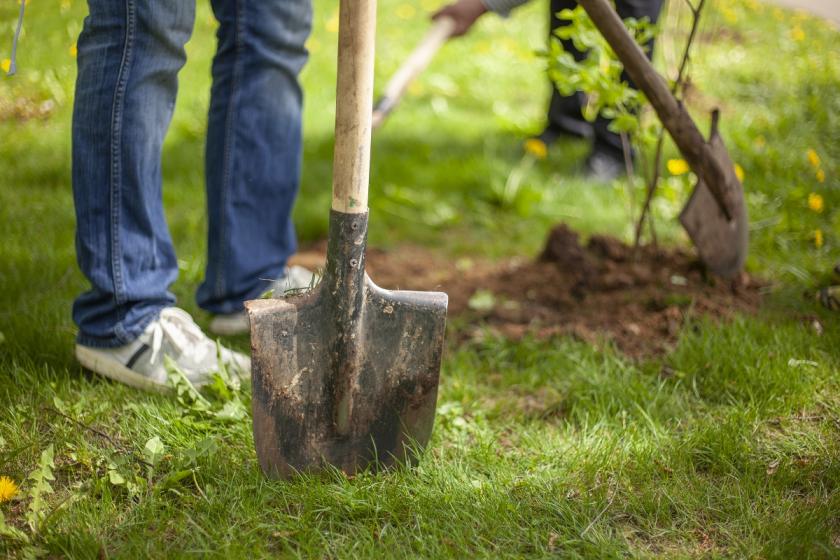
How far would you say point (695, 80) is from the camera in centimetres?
484

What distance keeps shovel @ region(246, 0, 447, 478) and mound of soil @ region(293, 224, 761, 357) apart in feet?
2.00

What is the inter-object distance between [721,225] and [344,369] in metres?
1.44

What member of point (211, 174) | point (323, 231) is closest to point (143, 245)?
point (211, 174)

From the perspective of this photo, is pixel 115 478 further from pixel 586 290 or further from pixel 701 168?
pixel 701 168

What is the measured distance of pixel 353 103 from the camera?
4.98ft

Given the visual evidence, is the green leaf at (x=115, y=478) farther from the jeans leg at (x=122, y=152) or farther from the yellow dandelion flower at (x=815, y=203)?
the yellow dandelion flower at (x=815, y=203)

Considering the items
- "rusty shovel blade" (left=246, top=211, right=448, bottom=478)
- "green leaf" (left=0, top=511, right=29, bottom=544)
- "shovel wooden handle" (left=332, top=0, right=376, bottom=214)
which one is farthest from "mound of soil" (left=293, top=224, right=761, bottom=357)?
"green leaf" (left=0, top=511, right=29, bottom=544)

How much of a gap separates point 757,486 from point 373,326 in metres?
0.92

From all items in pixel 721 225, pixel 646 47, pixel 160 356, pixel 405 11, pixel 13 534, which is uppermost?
pixel 405 11

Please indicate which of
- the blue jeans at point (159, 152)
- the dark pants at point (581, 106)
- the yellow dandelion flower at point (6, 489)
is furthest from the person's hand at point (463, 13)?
the yellow dandelion flower at point (6, 489)

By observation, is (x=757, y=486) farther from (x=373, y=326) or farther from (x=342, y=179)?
(x=342, y=179)

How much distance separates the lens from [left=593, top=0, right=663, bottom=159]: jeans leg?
3338 mm

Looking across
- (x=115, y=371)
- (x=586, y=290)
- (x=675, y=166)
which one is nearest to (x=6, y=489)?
(x=115, y=371)

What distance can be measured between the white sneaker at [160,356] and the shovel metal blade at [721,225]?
152cm
